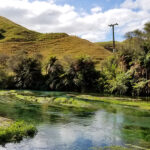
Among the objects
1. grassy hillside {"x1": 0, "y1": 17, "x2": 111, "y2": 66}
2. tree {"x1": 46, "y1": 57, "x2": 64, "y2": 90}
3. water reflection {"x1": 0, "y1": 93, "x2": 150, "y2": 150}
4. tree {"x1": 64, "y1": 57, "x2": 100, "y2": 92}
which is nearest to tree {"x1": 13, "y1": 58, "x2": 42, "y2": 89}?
tree {"x1": 46, "y1": 57, "x2": 64, "y2": 90}

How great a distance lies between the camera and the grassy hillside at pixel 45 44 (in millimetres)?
94750

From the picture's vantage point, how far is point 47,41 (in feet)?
385

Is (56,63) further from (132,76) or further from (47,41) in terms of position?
(47,41)

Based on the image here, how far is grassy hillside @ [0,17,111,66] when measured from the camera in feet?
311

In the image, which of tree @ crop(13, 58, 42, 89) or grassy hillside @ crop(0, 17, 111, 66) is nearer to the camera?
tree @ crop(13, 58, 42, 89)

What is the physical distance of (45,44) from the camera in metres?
113

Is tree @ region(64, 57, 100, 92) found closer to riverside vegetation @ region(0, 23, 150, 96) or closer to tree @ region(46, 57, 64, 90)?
riverside vegetation @ region(0, 23, 150, 96)

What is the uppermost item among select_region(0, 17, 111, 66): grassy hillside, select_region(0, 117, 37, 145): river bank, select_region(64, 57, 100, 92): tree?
select_region(0, 17, 111, 66): grassy hillside

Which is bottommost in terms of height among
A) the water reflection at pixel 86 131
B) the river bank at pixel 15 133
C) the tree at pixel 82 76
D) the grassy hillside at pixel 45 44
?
the water reflection at pixel 86 131

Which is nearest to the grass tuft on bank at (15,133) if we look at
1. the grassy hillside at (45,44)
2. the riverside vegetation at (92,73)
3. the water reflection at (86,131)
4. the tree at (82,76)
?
the water reflection at (86,131)

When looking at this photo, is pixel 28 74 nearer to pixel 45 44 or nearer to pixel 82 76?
pixel 82 76

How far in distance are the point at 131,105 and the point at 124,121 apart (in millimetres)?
9862

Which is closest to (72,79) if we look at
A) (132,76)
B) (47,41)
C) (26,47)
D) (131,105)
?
(132,76)

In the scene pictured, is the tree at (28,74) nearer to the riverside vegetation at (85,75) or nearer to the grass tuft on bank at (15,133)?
the riverside vegetation at (85,75)
